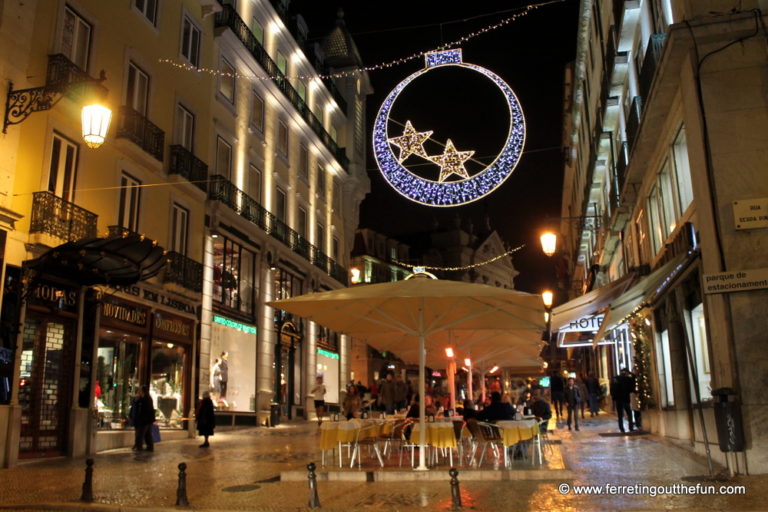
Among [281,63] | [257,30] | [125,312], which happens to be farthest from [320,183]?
[125,312]

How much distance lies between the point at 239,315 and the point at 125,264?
405 inches

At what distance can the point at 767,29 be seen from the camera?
36.2 ft

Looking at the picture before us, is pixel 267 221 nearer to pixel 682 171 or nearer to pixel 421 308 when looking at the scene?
pixel 421 308

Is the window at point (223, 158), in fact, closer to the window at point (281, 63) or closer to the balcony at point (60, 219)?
the window at point (281, 63)

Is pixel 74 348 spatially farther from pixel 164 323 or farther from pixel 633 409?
pixel 633 409

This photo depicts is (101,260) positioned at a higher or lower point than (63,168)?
lower

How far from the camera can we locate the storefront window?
23.2 metres

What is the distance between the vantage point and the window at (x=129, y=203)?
1744cm

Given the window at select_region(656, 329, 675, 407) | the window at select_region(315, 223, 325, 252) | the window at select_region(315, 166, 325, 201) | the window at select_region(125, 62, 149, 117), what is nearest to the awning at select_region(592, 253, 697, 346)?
the window at select_region(656, 329, 675, 407)

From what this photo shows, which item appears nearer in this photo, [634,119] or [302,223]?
[634,119]

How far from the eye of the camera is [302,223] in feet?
106

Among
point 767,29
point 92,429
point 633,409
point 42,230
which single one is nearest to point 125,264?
point 42,230

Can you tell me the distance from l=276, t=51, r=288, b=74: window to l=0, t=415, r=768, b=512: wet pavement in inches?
807

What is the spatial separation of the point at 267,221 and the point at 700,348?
1777cm
